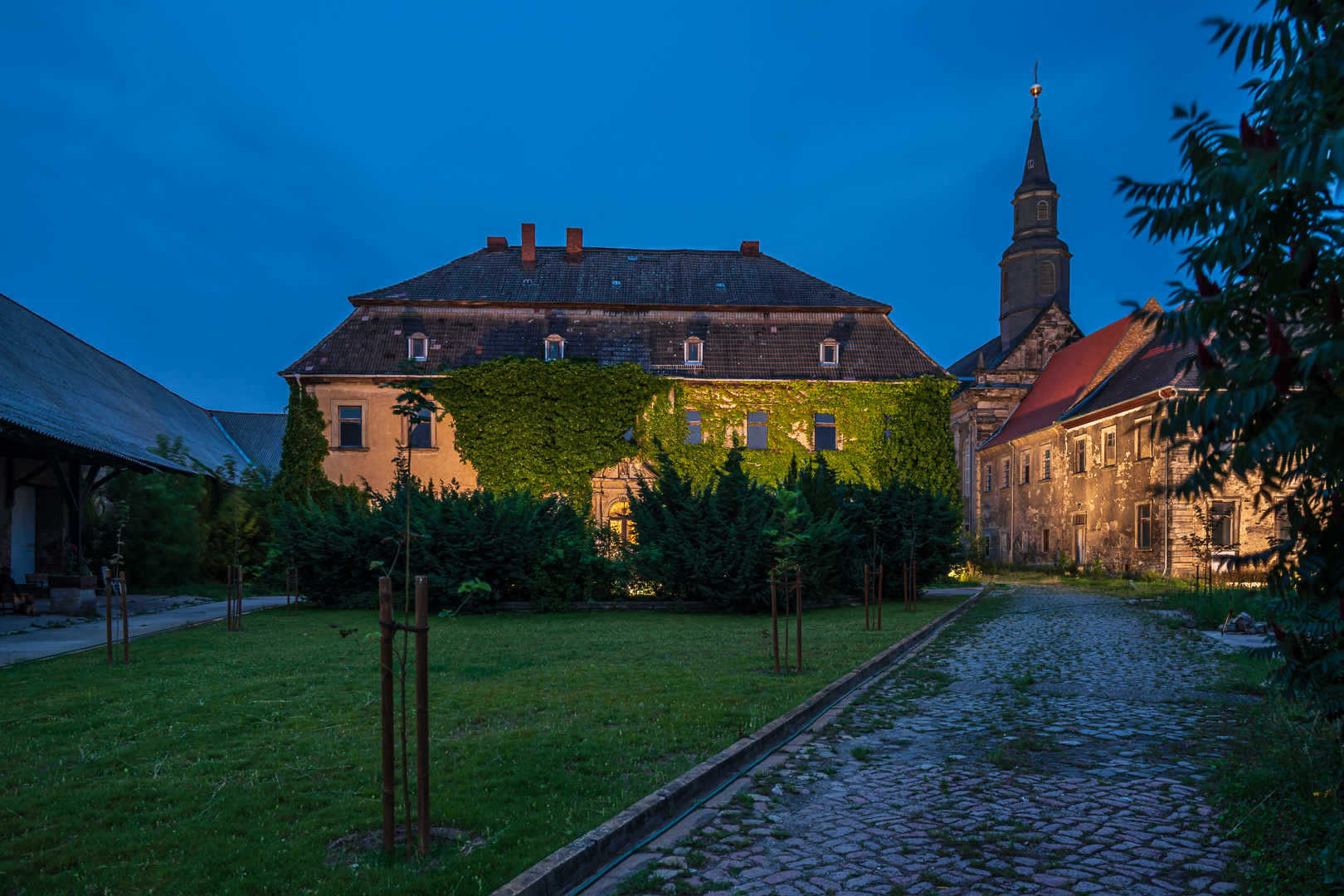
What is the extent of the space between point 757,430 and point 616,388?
5.63 metres

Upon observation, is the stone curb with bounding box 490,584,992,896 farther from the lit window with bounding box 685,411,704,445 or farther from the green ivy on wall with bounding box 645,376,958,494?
the lit window with bounding box 685,411,704,445

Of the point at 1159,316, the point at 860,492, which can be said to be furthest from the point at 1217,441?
the point at 860,492

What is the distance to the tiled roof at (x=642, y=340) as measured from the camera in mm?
30781

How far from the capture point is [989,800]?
5223 millimetres

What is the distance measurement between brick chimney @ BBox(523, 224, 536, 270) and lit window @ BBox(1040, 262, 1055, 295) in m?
30.2

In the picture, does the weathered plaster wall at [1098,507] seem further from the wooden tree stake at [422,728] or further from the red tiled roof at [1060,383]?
the wooden tree stake at [422,728]

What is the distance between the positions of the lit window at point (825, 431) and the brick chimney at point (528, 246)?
13254 mm

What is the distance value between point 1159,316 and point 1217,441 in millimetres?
590

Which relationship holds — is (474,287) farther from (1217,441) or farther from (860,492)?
(1217,441)

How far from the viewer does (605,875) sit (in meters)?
4.13

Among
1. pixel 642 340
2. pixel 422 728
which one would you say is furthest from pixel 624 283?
pixel 422 728

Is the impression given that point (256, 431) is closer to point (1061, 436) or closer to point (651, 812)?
point (1061, 436)

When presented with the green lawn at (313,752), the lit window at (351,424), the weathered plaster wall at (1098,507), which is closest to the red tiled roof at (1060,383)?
the weathered plaster wall at (1098,507)

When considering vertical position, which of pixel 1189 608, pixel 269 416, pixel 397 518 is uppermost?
pixel 269 416
